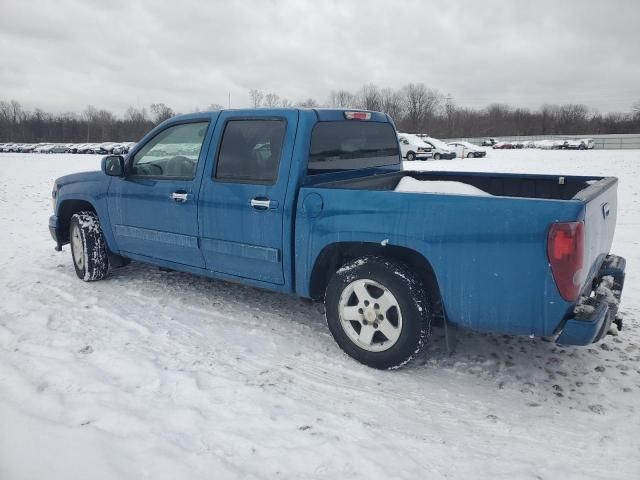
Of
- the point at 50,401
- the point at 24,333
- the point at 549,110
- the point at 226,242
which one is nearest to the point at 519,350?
the point at 226,242

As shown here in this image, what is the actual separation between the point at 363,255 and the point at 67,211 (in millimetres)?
4049

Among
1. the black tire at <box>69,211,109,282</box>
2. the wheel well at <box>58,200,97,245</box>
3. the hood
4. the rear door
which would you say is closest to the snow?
the rear door

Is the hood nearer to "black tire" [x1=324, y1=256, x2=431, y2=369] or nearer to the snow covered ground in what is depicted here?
the snow covered ground

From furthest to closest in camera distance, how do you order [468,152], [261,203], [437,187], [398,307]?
[468,152]
[437,187]
[261,203]
[398,307]

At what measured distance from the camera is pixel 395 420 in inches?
115

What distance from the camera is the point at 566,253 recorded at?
2.64 m

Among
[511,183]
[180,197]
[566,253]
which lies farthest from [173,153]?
[566,253]

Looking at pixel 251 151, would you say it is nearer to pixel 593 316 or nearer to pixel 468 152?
pixel 593 316

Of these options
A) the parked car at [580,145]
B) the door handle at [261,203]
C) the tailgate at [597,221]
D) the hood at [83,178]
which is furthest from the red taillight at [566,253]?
the parked car at [580,145]

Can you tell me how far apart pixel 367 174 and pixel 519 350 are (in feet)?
6.49

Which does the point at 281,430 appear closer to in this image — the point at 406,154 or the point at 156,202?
the point at 156,202

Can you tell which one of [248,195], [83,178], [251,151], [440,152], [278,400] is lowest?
[278,400]

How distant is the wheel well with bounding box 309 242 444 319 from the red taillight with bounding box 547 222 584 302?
2.48 feet

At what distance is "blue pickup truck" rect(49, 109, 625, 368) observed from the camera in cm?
280
